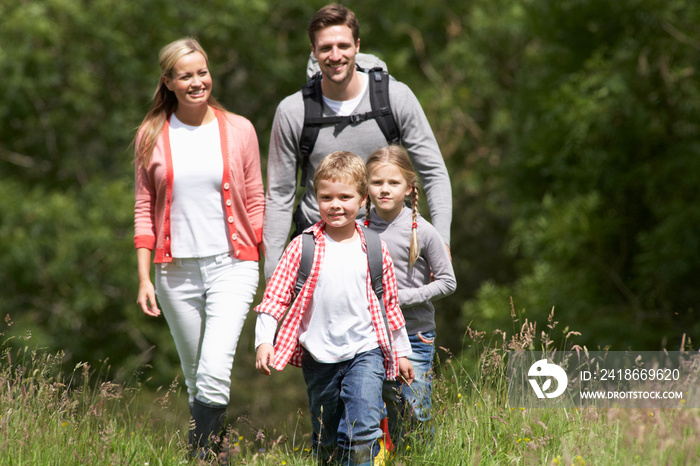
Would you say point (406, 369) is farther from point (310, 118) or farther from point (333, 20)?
point (333, 20)

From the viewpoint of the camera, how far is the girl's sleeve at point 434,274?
3.34m

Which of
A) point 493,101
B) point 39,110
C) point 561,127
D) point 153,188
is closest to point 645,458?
point 153,188

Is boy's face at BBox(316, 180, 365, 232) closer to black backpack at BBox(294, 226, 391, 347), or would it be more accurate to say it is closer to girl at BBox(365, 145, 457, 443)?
black backpack at BBox(294, 226, 391, 347)

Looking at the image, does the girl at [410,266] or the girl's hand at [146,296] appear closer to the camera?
the girl at [410,266]

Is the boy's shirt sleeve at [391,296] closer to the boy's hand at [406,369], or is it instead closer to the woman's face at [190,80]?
the boy's hand at [406,369]

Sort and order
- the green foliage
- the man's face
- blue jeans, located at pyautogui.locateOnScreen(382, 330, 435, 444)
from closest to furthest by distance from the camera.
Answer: blue jeans, located at pyautogui.locateOnScreen(382, 330, 435, 444)
the man's face
the green foliage

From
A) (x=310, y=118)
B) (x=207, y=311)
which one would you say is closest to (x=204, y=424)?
(x=207, y=311)

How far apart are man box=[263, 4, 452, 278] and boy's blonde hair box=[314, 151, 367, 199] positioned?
0.38 m

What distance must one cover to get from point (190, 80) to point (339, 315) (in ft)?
4.36

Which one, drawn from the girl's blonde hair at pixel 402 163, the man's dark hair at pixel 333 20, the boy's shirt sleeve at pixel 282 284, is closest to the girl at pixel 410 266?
the girl's blonde hair at pixel 402 163

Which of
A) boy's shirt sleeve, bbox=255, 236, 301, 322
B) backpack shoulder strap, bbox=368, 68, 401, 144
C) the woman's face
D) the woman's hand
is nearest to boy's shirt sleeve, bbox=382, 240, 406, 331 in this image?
boy's shirt sleeve, bbox=255, 236, 301, 322

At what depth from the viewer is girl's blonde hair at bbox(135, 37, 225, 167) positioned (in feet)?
12.2

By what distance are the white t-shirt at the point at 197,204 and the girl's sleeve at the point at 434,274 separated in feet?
2.93

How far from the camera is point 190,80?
12.2 ft
